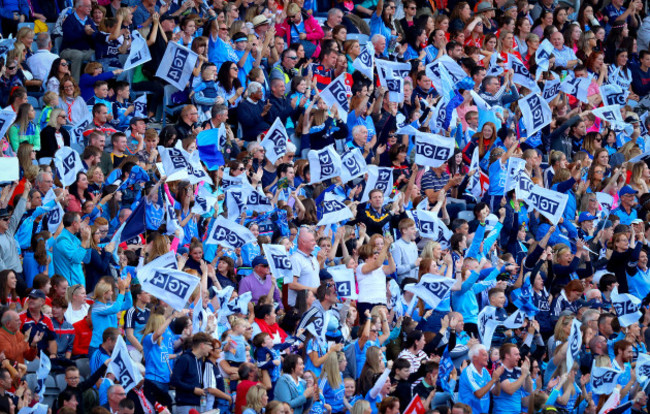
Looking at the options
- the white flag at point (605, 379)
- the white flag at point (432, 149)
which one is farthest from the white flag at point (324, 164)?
the white flag at point (605, 379)

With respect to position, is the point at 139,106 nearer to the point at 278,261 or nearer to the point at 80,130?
the point at 80,130

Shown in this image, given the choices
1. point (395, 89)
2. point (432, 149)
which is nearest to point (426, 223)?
point (432, 149)

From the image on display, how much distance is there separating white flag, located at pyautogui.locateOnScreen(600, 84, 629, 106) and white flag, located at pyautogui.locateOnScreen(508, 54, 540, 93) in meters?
1.20

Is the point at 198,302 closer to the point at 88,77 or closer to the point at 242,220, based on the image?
the point at 242,220

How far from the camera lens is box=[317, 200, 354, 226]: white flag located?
16.3m

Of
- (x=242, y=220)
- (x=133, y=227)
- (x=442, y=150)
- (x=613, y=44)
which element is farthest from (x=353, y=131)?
(x=613, y=44)

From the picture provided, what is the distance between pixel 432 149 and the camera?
17.9 meters

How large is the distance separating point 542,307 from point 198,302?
464cm

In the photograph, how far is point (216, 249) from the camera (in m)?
16.0

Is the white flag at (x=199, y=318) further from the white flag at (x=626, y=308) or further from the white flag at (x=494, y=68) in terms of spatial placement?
the white flag at (x=494, y=68)

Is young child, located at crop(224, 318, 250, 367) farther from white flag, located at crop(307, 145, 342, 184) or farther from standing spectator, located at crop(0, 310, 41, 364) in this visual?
white flag, located at crop(307, 145, 342, 184)

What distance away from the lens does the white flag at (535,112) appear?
19.2 meters

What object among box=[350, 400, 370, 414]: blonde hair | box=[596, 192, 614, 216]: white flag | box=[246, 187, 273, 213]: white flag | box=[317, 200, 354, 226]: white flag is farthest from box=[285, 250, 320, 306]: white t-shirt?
box=[596, 192, 614, 216]: white flag

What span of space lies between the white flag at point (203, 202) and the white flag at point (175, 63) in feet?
5.79
